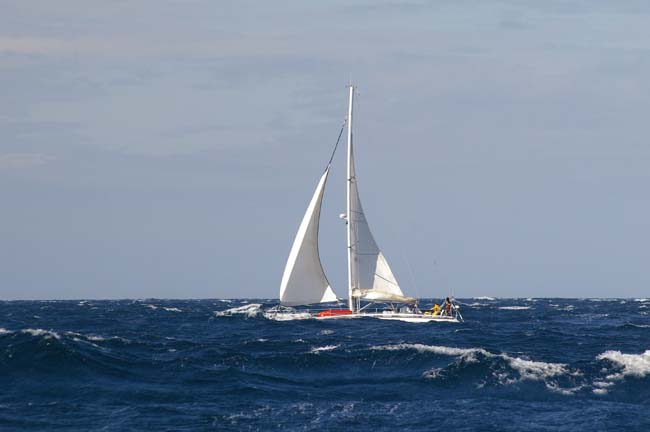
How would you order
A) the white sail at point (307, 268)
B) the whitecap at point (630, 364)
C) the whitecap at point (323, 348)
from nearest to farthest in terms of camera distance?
the whitecap at point (630, 364)
the whitecap at point (323, 348)
the white sail at point (307, 268)

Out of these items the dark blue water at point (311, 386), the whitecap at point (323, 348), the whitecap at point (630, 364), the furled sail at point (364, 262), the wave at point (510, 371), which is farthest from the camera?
the furled sail at point (364, 262)

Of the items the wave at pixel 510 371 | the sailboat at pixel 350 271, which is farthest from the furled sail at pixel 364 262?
the wave at pixel 510 371

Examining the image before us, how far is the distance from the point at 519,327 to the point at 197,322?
24522 millimetres

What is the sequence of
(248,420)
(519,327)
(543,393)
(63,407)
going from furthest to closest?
(519,327) → (543,393) → (63,407) → (248,420)

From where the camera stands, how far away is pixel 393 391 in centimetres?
3372

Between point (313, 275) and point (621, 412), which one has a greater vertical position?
point (313, 275)

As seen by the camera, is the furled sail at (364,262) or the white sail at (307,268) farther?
the furled sail at (364,262)

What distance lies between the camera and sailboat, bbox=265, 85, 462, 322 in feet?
234

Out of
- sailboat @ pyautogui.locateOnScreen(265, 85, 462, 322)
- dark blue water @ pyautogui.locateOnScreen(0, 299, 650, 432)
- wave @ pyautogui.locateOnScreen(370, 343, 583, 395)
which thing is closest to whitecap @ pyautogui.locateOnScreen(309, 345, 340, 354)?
dark blue water @ pyautogui.locateOnScreen(0, 299, 650, 432)

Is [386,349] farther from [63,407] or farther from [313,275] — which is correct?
[313,275]

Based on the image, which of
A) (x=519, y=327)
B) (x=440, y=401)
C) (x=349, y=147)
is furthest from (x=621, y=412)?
(x=349, y=147)

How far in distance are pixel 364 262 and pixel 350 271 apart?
1250 mm

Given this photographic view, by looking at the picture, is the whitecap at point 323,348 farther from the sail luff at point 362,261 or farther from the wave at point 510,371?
the sail luff at point 362,261

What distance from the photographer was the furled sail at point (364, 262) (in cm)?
7288
